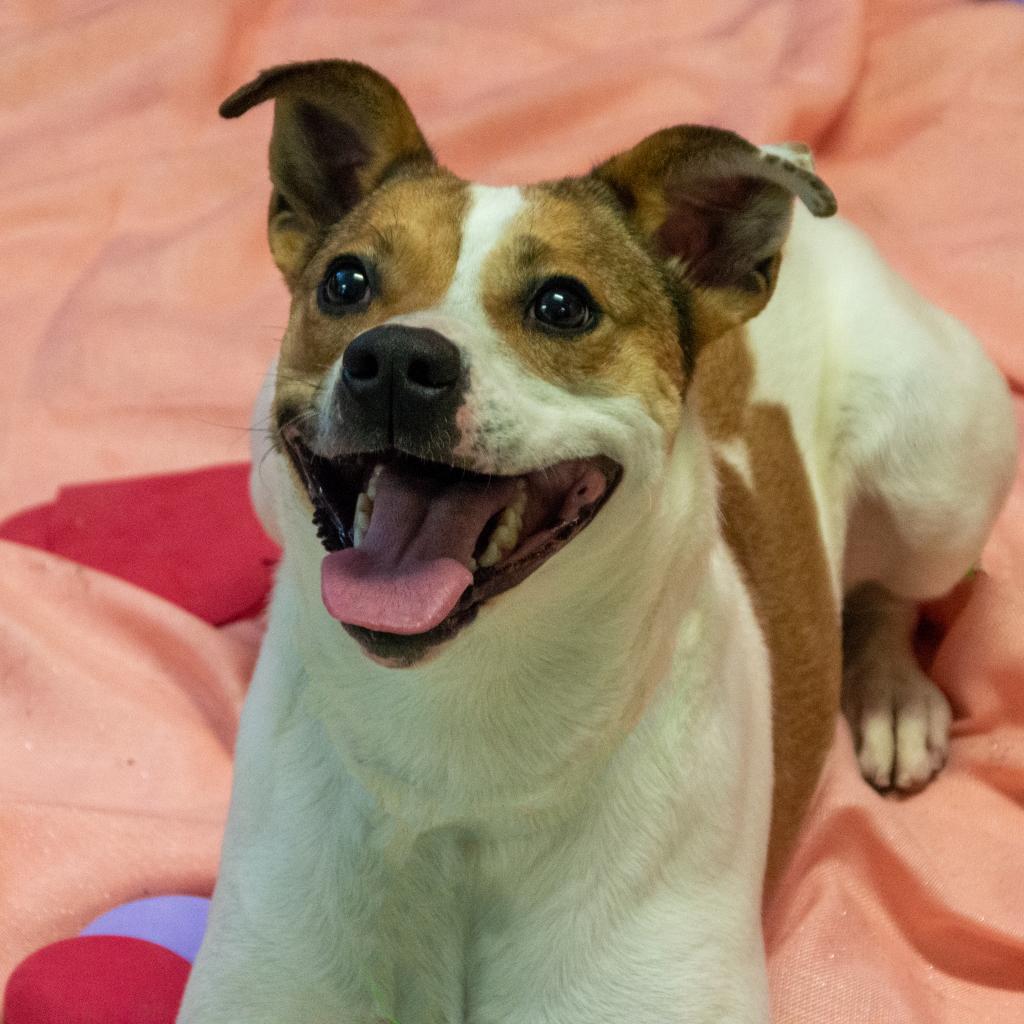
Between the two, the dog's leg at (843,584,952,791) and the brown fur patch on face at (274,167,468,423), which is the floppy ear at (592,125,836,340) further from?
the dog's leg at (843,584,952,791)

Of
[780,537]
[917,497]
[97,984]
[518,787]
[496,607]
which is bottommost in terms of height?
[97,984]

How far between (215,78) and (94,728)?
2625 mm

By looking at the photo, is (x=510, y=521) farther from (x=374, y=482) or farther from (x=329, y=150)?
(x=329, y=150)

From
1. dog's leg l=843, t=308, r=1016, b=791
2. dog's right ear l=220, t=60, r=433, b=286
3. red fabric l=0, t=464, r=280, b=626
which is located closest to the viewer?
dog's right ear l=220, t=60, r=433, b=286

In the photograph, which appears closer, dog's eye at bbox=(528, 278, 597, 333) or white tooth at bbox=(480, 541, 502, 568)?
white tooth at bbox=(480, 541, 502, 568)

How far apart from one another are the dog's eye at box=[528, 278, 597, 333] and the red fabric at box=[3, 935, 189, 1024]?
1.34m

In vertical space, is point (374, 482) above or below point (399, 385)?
below

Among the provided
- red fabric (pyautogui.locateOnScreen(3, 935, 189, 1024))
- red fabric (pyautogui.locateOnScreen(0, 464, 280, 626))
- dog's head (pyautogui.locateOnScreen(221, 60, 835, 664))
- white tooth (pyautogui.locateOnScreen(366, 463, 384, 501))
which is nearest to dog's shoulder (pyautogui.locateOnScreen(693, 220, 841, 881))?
dog's head (pyautogui.locateOnScreen(221, 60, 835, 664))

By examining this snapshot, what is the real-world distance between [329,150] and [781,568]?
3.79ft

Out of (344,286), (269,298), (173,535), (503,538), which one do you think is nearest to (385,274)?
(344,286)

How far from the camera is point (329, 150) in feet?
7.56

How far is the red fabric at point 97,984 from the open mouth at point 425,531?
3.31ft

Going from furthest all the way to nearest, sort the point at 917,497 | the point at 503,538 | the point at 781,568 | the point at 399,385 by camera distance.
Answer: the point at 917,497 < the point at 781,568 < the point at 503,538 < the point at 399,385

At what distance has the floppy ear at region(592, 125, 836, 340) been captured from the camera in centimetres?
210
